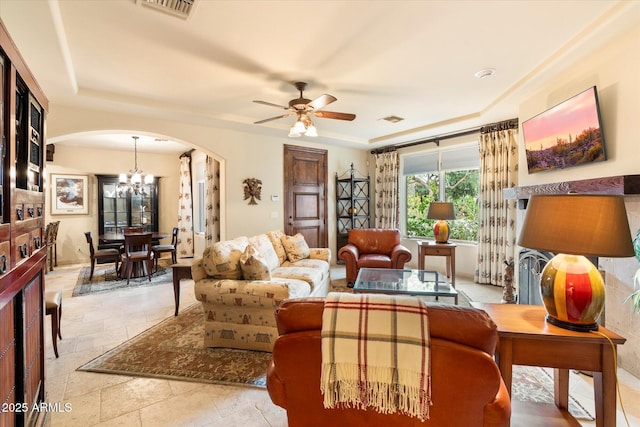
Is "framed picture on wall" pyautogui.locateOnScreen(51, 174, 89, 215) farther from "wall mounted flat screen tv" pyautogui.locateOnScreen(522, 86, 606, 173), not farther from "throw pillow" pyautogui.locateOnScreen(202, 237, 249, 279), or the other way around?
"wall mounted flat screen tv" pyautogui.locateOnScreen(522, 86, 606, 173)

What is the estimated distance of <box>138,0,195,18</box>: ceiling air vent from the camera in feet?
6.82

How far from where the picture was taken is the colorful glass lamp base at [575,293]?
4.53 feet

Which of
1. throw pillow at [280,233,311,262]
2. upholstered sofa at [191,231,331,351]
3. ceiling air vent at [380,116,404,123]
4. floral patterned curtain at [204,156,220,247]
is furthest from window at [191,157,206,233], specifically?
upholstered sofa at [191,231,331,351]

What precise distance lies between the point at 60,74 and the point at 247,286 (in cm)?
273

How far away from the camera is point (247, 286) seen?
2654mm

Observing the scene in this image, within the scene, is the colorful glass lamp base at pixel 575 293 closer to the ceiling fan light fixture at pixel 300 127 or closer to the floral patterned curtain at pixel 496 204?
the ceiling fan light fixture at pixel 300 127

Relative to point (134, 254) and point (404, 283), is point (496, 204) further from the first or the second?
point (134, 254)

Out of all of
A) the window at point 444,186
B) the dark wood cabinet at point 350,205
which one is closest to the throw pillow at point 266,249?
the dark wood cabinet at point 350,205

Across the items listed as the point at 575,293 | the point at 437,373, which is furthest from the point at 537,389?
the point at 437,373

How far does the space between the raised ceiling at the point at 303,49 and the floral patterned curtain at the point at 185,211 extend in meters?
3.24

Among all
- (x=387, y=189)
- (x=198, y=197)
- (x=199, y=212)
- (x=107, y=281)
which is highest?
(x=387, y=189)

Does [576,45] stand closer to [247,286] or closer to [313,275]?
[313,275]

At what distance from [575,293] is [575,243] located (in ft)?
1.00

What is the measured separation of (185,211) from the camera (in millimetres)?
7379
